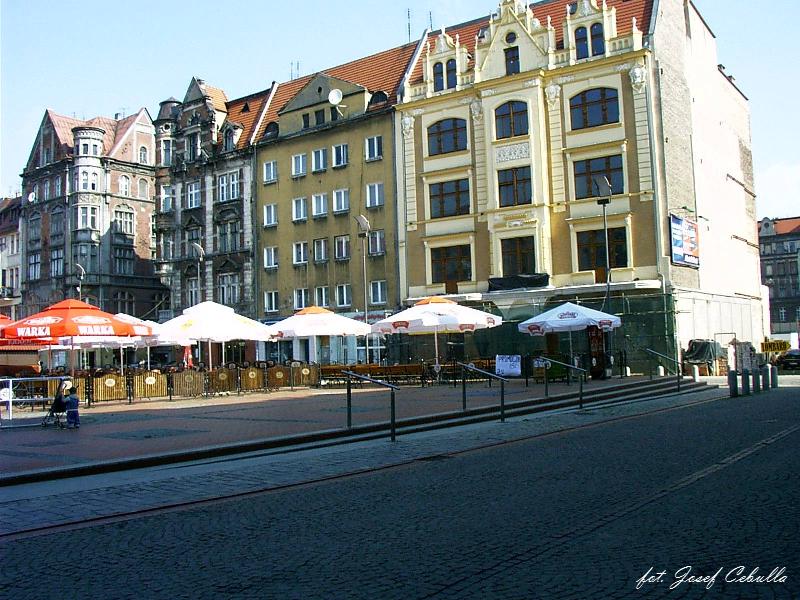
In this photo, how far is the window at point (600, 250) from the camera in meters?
37.4

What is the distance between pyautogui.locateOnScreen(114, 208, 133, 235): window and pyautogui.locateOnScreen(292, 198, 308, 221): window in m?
19.2

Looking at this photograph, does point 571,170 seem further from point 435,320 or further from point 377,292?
point 435,320

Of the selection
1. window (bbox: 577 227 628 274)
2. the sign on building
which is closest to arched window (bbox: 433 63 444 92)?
window (bbox: 577 227 628 274)

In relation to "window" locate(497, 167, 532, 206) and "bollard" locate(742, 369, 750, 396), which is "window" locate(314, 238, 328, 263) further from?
"bollard" locate(742, 369, 750, 396)

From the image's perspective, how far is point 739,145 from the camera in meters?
49.9

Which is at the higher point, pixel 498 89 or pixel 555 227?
pixel 498 89

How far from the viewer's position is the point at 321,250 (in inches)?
1845

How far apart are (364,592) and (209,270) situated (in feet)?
158

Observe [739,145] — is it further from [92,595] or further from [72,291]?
[92,595]

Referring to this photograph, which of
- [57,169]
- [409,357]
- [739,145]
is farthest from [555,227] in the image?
[57,169]

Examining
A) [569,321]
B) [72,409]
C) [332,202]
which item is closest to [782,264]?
[332,202]

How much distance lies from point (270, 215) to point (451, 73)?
14.2 m

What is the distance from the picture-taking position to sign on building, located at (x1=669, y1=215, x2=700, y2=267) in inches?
1439

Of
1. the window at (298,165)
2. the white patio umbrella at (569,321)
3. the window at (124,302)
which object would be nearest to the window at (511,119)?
the window at (298,165)
